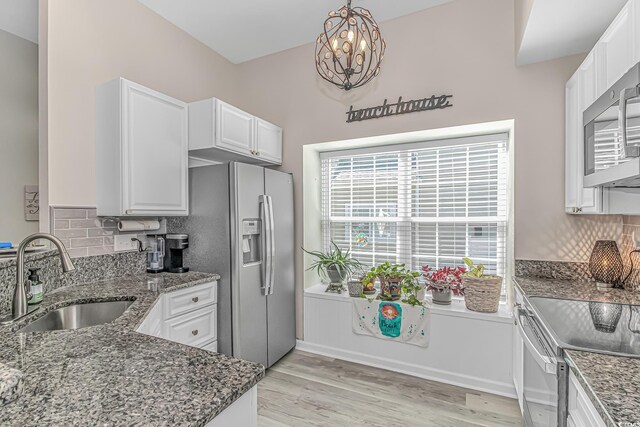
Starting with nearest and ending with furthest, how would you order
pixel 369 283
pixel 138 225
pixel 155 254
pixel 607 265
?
1. pixel 607 265
2. pixel 138 225
3. pixel 155 254
4. pixel 369 283

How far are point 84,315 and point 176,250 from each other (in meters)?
0.84

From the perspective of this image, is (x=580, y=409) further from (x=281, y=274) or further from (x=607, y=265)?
(x=281, y=274)

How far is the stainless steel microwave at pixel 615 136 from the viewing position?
1.08 metres

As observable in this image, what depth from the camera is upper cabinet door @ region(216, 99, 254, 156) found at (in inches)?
98.2

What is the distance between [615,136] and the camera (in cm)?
132

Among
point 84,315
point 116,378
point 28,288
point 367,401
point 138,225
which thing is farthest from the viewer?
point 138,225

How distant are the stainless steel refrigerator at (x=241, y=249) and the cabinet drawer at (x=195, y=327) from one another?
0.07 meters

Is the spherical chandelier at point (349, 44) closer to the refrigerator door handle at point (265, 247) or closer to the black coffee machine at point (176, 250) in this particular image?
the refrigerator door handle at point (265, 247)

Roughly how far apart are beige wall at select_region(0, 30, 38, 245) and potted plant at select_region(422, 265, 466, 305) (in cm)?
322

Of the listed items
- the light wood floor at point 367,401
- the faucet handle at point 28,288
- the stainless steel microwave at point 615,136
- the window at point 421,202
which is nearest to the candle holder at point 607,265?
the stainless steel microwave at point 615,136

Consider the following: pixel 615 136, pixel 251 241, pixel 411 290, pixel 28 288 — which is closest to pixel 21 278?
pixel 28 288

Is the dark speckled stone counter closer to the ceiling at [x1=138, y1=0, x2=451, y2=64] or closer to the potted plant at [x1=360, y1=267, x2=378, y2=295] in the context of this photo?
the potted plant at [x1=360, y1=267, x2=378, y2=295]

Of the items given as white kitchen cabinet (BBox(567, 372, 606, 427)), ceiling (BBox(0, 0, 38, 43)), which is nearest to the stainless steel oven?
white kitchen cabinet (BBox(567, 372, 606, 427))

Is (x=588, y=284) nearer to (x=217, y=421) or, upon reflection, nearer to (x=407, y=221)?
(x=407, y=221)
